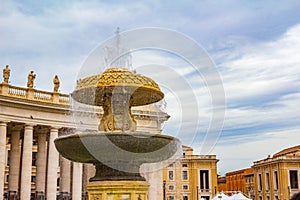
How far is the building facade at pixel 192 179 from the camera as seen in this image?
94625mm

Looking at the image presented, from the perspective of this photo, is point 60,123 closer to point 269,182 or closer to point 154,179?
point 154,179

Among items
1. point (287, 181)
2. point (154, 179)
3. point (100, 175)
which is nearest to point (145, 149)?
point (100, 175)

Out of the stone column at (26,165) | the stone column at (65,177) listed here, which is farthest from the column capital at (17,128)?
the stone column at (65,177)

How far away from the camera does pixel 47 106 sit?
4256cm

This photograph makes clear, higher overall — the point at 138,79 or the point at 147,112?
the point at 147,112

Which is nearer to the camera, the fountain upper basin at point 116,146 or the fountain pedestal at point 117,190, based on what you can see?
the fountain upper basin at point 116,146

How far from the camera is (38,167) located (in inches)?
1735

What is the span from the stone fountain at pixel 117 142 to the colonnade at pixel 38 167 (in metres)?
23.7

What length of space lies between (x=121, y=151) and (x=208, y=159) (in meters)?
80.3

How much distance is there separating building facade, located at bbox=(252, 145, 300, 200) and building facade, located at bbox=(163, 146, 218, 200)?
984 centimetres

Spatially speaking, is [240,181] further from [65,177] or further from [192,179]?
[65,177]

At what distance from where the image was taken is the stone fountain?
1659 centimetres

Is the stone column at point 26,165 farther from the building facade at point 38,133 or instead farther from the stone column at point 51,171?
the stone column at point 51,171

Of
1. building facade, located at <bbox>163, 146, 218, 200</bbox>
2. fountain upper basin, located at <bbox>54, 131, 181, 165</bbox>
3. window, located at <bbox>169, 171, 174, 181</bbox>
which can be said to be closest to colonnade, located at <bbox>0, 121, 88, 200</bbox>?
fountain upper basin, located at <bbox>54, 131, 181, 165</bbox>
